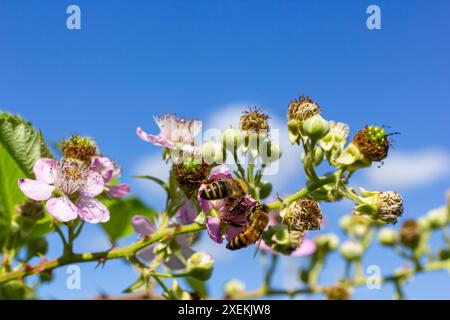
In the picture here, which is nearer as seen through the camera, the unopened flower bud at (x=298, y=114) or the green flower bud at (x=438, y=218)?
the unopened flower bud at (x=298, y=114)

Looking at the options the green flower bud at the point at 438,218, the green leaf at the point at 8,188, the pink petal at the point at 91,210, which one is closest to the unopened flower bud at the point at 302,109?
the pink petal at the point at 91,210

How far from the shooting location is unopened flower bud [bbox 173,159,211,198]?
6.10 ft

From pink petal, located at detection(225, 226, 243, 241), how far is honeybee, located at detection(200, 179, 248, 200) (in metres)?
0.13

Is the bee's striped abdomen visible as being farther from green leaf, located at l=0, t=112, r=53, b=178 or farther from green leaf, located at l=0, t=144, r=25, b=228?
green leaf, located at l=0, t=144, r=25, b=228

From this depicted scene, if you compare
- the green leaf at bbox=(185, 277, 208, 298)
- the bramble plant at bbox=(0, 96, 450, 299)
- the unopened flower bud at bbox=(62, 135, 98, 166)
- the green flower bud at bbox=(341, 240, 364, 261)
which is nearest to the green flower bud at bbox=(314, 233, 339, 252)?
the green flower bud at bbox=(341, 240, 364, 261)

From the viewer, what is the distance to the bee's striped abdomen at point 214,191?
1.72 metres

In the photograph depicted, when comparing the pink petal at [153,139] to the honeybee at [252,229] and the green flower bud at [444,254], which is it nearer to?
the honeybee at [252,229]

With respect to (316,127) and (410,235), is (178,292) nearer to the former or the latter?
(316,127)

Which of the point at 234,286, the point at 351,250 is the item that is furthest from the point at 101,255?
the point at 351,250

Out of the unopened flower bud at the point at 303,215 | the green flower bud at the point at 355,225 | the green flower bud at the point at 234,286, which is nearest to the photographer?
the unopened flower bud at the point at 303,215

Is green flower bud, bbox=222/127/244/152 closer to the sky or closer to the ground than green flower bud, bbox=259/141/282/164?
closer to the sky

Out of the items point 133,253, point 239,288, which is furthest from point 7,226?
point 239,288

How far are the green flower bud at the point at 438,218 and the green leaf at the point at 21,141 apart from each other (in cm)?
298
